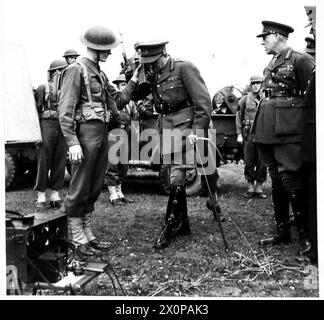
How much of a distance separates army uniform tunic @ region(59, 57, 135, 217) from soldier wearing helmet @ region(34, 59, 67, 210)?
77.8 inches

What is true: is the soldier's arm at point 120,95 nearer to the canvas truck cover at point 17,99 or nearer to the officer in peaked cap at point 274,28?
the canvas truck cover at point 17,99

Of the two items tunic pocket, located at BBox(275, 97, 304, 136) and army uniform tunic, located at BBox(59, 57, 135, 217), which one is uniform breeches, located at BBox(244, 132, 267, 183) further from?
army uniform tunic, located at BBox(59, 57, 135, 217)

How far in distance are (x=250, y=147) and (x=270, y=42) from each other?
3.09 meters

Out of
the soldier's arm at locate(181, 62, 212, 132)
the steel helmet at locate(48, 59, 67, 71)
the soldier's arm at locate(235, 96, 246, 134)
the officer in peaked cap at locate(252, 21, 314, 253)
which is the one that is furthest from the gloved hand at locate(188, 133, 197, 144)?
the soldier's arm at locate(235, 96, 246, 134)

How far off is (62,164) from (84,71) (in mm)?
2402

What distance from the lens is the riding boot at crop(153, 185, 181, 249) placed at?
14.6ft

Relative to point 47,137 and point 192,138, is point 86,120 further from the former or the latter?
point 47,137

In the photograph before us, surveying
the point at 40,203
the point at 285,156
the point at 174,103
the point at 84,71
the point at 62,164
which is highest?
the point at 84,71

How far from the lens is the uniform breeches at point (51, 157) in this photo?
248 inches

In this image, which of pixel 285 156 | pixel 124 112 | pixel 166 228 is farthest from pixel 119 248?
pixel 124 112

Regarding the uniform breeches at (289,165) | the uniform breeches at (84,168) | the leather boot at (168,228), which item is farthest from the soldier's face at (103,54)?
the uniform breeches at (289,165)
